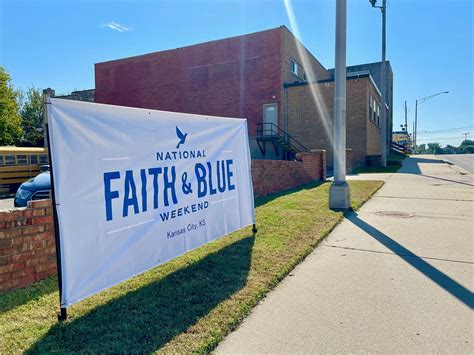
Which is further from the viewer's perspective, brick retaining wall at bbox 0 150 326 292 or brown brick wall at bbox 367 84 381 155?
brown brick wall at bbox 367 84 381 155

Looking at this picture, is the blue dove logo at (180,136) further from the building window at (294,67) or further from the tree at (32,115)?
the tree at (32,115)

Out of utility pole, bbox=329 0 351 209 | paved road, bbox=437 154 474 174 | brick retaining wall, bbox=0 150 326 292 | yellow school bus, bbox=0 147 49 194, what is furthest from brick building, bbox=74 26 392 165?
brick retaining wall, bbox=0 150 326 292

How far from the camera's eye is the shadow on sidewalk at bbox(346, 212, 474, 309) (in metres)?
3.48

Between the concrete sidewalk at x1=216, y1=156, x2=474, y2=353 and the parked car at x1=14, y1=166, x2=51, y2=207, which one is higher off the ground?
the parked car at x1=14, y1=166, x2=51, y2=207

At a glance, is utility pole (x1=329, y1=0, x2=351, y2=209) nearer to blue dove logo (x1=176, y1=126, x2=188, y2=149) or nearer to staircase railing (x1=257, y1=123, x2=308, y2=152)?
blue dove logo (x1=176, y1=126, x2=188, y2=149)

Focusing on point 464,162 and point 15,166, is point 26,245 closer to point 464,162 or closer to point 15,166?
point 15,166

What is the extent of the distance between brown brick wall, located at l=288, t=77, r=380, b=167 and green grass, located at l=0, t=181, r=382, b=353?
19186 millimetres

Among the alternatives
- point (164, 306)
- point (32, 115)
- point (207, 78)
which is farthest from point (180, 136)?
point (32, 115)

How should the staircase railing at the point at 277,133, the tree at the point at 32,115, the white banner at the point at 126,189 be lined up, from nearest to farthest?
1. the white banner at the point at 126,189
2. the staircase railing at the point at 277,133
3. the tree at the point at 32,115

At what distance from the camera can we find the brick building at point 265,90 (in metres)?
23.1

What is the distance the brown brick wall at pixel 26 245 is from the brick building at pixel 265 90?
19581 mm

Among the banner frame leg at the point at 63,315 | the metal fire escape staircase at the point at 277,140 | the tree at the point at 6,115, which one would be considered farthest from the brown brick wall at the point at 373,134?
the tree at the point at 6,115

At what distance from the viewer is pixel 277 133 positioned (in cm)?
2312

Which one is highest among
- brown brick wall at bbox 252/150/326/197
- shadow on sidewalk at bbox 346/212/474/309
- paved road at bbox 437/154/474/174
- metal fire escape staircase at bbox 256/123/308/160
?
metal fire escape staircase at bbox 256/123/308/160
